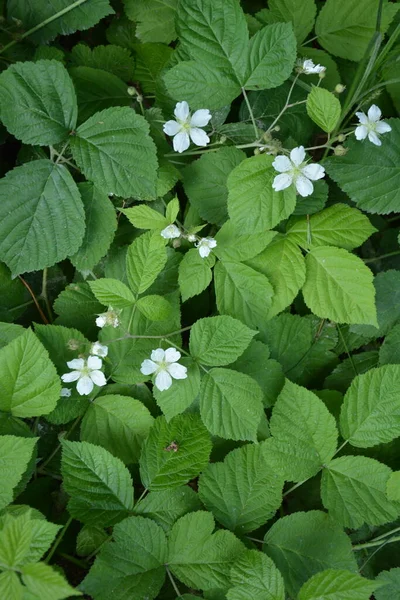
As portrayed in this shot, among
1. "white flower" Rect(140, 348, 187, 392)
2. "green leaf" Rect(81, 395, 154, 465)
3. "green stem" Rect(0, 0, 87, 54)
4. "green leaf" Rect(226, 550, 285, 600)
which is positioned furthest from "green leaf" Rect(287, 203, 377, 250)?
"green stem" Rect(0, 0, 87, 54)

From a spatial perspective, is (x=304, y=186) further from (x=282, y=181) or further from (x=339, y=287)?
(x=339, y=287)

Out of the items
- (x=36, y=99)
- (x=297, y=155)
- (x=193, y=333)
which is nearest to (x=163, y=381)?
(x=193, y=333)

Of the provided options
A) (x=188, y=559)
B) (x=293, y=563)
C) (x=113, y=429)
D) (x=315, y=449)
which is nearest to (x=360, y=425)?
(x=315, y=449)

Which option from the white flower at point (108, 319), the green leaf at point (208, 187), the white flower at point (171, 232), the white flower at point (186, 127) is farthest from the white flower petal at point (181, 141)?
the white flower at point (108, 319)

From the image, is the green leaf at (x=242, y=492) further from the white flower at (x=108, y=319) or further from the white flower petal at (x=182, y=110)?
the white flower petal at (x=182, y=110)

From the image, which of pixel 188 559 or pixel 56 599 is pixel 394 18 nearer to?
pixel 188 559

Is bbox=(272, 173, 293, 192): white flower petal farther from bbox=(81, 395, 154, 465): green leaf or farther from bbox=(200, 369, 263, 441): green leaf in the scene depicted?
bbox=(81, 395, 154, 465): green leaf
